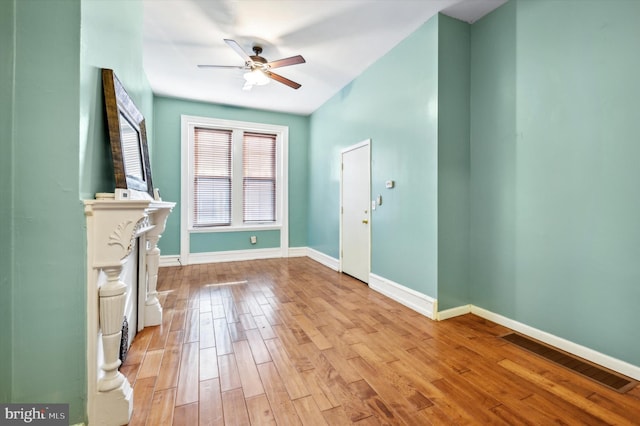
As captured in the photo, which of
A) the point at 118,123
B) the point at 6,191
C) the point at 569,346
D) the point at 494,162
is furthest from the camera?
the point at 494,162

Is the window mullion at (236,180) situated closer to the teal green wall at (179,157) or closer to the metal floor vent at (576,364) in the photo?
the teal green wall at (179,157)

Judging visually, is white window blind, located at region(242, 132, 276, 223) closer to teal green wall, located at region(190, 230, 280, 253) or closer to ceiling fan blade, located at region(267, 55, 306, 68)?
teal green wall, located at region(190, 230, 280, 253)

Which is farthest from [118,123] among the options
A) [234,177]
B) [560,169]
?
[234,177]

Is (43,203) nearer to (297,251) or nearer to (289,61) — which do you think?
(289,61)

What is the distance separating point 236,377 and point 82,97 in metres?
1.76

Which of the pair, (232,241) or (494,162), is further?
(232,241)

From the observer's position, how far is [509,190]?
7.98ft

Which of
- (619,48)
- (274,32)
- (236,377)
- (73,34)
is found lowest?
(236,377)

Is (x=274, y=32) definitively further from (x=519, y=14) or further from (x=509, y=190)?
(x=509, y=190)

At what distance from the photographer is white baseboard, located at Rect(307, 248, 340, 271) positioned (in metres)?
4.55

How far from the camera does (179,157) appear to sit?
489 centimetres

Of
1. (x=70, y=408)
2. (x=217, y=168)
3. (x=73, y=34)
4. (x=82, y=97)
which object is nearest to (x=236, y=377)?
(x=70, y=408)

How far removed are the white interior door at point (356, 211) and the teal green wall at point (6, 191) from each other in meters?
3.21

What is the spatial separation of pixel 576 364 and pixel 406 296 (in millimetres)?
1382
